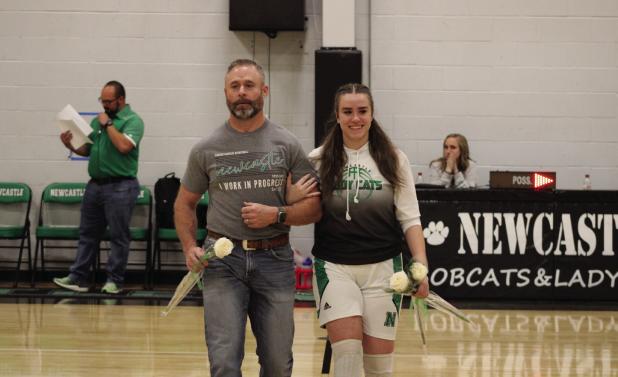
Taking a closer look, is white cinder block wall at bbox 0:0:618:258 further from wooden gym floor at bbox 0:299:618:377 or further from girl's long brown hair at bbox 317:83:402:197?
girl's long brown hair at bbox 317:83:402:197

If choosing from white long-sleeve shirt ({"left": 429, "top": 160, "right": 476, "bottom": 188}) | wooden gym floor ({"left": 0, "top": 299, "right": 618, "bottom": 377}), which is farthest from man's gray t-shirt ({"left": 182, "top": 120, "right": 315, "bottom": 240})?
white long-sleeve shirt ({"left": 429, "top": 160, "right": 476, "bottom": 188})

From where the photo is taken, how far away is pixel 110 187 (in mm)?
8328

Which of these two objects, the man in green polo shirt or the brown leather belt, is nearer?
the brown leather belt

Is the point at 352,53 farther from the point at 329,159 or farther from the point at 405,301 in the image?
the point at 329,159

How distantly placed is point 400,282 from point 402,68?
611 centimetres

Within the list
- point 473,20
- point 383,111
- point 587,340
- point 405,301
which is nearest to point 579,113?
point 473,20

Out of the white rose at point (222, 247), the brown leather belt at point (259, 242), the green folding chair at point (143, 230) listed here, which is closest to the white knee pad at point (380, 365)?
the brown leather belt at point (259, 242)

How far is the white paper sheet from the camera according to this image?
8180 millimetres

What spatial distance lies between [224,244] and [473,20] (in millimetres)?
6582

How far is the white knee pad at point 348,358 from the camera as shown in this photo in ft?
11.6

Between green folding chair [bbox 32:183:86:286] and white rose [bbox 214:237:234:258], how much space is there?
5.79 meters

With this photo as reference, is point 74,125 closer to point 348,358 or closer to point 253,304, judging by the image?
point 253,304

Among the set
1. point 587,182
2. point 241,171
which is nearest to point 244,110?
point 241,171

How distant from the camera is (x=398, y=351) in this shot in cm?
606
